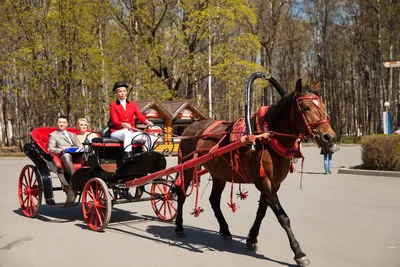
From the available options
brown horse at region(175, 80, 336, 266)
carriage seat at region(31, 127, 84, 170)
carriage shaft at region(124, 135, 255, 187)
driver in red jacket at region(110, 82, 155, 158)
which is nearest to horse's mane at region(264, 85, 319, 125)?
brown horse at region(175, 80, 336, 266)

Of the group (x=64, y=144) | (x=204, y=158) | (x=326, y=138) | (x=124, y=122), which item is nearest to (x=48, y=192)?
(x=64, y=144)

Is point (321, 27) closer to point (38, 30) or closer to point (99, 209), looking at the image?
point (38, 30)

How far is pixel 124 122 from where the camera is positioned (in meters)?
7.88

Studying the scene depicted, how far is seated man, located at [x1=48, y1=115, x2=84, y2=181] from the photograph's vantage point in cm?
827

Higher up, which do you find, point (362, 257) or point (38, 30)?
point (38, 30)

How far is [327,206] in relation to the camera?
9648mm

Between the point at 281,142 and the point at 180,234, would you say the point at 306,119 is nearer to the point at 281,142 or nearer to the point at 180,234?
the point at 281,142

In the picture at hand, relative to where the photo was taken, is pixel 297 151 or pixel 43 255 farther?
pixel 43 255

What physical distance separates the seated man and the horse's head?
175 inches

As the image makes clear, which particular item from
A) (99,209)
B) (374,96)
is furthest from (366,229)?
(374,96)

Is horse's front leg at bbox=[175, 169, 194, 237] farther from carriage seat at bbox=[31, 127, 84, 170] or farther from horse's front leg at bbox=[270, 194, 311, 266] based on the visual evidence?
carriage seat at bbox=[31, 127, 84, 170]

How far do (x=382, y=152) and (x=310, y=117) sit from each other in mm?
11253

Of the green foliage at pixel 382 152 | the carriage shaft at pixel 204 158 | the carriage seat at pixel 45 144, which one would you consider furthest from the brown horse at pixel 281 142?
the green foliage at pixel 382 152

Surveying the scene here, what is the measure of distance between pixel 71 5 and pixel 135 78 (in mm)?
6385
